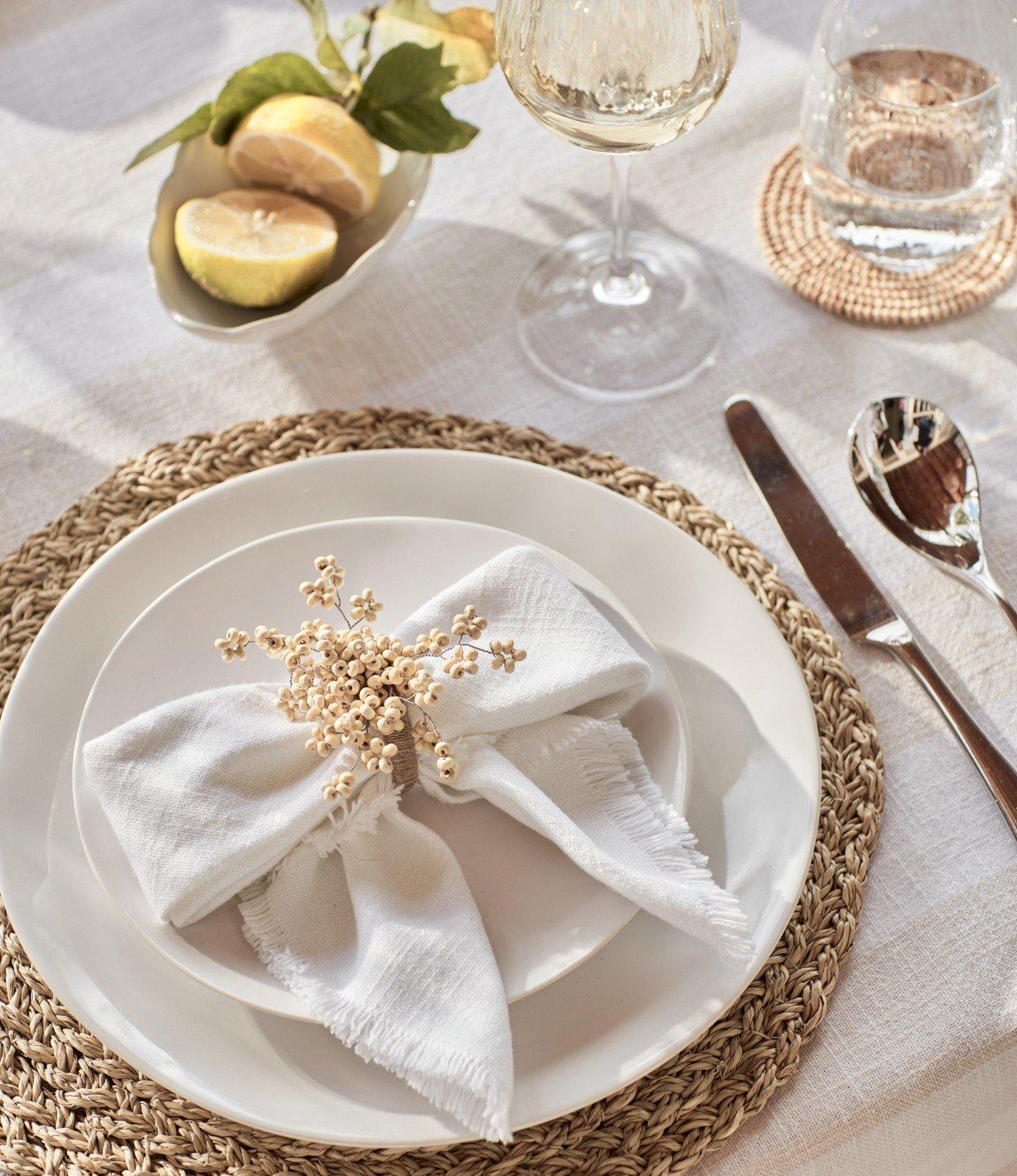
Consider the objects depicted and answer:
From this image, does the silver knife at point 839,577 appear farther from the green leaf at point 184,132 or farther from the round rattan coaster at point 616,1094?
the green leaf at point 184,132

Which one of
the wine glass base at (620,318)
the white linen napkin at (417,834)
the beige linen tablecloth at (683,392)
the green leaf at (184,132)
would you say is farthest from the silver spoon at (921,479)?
the green leaf at (184,132)

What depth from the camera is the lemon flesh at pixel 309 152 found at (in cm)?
73

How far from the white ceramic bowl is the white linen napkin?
0.89ft

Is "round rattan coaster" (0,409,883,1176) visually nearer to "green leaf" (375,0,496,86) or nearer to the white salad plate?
the white salad plate

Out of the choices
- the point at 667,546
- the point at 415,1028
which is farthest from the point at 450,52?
the point at 415,1028

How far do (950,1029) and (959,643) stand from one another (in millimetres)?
214

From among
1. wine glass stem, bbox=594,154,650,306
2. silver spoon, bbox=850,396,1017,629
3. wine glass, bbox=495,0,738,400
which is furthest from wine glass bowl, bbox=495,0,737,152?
silver spoon, bbox=850,396,1017,629

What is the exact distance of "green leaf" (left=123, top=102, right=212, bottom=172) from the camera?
74 centimetres

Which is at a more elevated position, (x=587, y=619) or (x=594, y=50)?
(x=594, y=50)

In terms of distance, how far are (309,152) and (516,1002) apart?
20.8 inches

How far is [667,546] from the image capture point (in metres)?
0.63

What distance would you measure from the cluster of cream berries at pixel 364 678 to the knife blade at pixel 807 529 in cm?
24

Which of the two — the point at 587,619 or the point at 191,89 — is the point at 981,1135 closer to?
the point at 587,619

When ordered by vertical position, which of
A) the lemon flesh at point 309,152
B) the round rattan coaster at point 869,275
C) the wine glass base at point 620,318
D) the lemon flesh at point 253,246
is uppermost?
the lemon flesh at point 309,152
